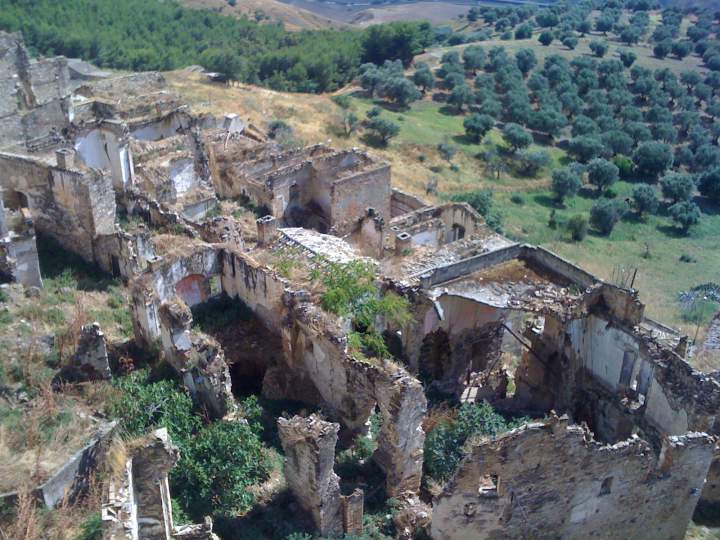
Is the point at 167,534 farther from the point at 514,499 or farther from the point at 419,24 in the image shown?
the point at 419,24

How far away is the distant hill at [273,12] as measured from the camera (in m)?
99.4

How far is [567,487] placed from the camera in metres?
17.2

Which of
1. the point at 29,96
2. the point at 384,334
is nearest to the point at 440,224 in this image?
the point at 384,334

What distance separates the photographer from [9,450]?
53.0 ft

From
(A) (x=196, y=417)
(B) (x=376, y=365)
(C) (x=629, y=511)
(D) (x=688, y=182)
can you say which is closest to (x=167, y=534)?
(A) (x=196, y=417)

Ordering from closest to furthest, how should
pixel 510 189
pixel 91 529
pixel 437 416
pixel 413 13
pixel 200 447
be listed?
pixel 91 529 → pixel 200 447 → pixel 437 416 → pixel 510 189 → pixel 413 13

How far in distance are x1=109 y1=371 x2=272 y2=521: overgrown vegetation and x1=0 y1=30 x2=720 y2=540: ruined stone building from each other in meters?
0.90

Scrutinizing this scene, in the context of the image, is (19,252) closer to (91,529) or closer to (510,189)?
(91,529)

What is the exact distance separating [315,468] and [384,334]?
7.67 meters

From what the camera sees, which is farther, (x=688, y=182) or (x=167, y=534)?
(x=688, y=182)

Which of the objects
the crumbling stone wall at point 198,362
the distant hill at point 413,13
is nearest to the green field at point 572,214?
the crumbling stone wall at point 198,362

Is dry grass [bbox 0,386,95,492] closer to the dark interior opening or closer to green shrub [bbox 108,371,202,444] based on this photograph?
green shrub [bbox 108,371,202,444]

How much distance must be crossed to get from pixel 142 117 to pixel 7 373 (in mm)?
19521

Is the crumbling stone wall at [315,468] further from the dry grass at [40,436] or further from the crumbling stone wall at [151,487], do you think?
the dry grass at [40,436]
